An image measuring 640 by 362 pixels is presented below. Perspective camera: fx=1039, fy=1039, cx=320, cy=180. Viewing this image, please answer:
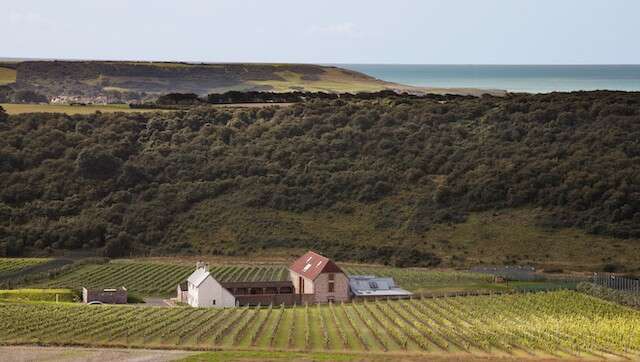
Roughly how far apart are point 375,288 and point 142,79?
3052 inches

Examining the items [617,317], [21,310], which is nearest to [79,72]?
[21,310]

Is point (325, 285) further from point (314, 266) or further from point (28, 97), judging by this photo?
point (28, 97)

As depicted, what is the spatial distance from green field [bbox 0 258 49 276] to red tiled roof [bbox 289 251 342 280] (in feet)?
62.7

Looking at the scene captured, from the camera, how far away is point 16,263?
233 feet

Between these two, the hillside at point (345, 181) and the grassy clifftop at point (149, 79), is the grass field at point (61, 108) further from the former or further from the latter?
the grassy clifftop at point (149, 79)

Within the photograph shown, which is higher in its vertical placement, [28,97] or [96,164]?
[28,97]

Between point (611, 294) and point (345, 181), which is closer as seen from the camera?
point (611, 294)

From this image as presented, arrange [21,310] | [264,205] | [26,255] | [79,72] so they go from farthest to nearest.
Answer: [79,72], [264,205], [26,255], [21,310]

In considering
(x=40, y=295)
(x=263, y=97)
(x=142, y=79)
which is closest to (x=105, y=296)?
(x=40, y=295)

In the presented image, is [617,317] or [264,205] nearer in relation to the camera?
[617,317]

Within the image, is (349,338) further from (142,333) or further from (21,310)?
(21,310)

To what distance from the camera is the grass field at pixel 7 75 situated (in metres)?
121

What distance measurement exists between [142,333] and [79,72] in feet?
302

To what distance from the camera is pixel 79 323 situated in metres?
46.6
